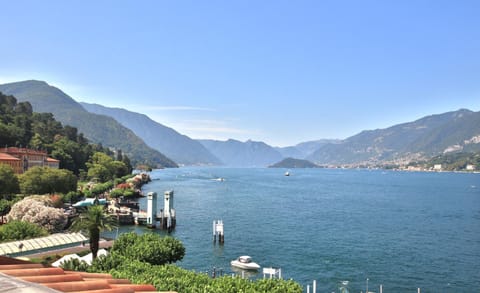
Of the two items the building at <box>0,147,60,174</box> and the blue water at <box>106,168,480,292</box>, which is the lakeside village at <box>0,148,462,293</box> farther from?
the building at <box>0,147,60,174</box>

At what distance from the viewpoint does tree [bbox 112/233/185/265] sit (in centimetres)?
3269

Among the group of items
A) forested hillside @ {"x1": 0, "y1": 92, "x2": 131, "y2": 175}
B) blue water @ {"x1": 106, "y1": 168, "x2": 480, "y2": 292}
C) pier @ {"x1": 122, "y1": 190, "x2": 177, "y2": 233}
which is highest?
forested hillside @ {"x1": 0, "y1": 92, "x2": 131, "y2": 175}

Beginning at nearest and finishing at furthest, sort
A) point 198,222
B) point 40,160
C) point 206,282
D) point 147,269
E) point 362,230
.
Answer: point 206,282 < point 147,269 < point 362,230 < point 198,222 < point 40,160

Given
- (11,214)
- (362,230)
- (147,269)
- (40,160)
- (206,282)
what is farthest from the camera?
(40,160)

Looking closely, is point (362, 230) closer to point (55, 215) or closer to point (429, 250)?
point (429, 250)

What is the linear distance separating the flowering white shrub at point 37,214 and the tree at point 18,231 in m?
7.66

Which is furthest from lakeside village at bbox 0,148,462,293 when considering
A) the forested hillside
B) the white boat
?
the forested hillside

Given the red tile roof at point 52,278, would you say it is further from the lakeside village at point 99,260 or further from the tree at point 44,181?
the tree at point 44,181

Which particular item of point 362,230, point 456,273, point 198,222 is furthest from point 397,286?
point 198,222

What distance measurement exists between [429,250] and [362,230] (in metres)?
15.3

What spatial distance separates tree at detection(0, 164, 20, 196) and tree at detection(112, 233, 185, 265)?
41.7m

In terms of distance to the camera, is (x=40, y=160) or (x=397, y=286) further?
(x=40, y=160)

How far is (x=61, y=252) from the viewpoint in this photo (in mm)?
40656

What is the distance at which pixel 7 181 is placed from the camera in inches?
2616
